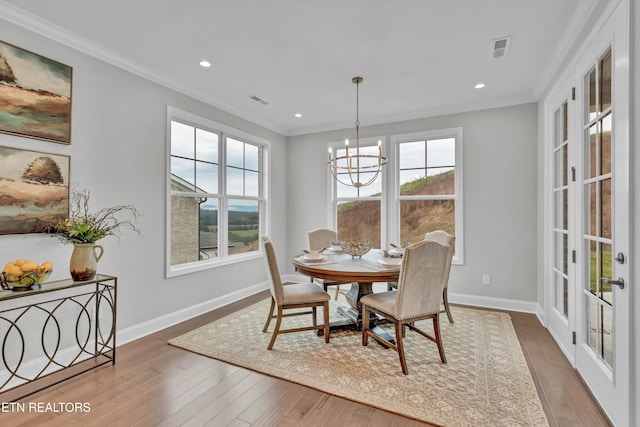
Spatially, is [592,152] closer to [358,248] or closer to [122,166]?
[358,248]

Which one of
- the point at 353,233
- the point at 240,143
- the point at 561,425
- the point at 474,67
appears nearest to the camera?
the point at 561,425

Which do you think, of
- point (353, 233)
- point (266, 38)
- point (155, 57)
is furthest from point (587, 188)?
point (155, 57)

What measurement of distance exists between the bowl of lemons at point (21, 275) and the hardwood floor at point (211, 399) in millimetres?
773

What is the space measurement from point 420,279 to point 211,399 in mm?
1727

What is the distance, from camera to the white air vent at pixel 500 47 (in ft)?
8.70

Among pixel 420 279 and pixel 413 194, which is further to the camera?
pixel 413 194

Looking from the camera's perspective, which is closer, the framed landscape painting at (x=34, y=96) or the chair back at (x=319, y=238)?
the framed landscape painting at (x=34, y=96)

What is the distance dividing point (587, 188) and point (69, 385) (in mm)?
4122

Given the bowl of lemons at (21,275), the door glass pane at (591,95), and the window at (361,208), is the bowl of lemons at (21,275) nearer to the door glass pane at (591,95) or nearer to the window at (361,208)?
the window at (361,208)

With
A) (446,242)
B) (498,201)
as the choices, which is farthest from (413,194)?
(446,242)

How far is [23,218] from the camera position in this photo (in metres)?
2.32

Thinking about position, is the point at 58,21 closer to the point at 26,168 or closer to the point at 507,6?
the point at 26,168

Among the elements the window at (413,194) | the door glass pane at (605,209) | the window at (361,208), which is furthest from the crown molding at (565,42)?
the window at (361,208)

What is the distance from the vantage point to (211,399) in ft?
6.91
